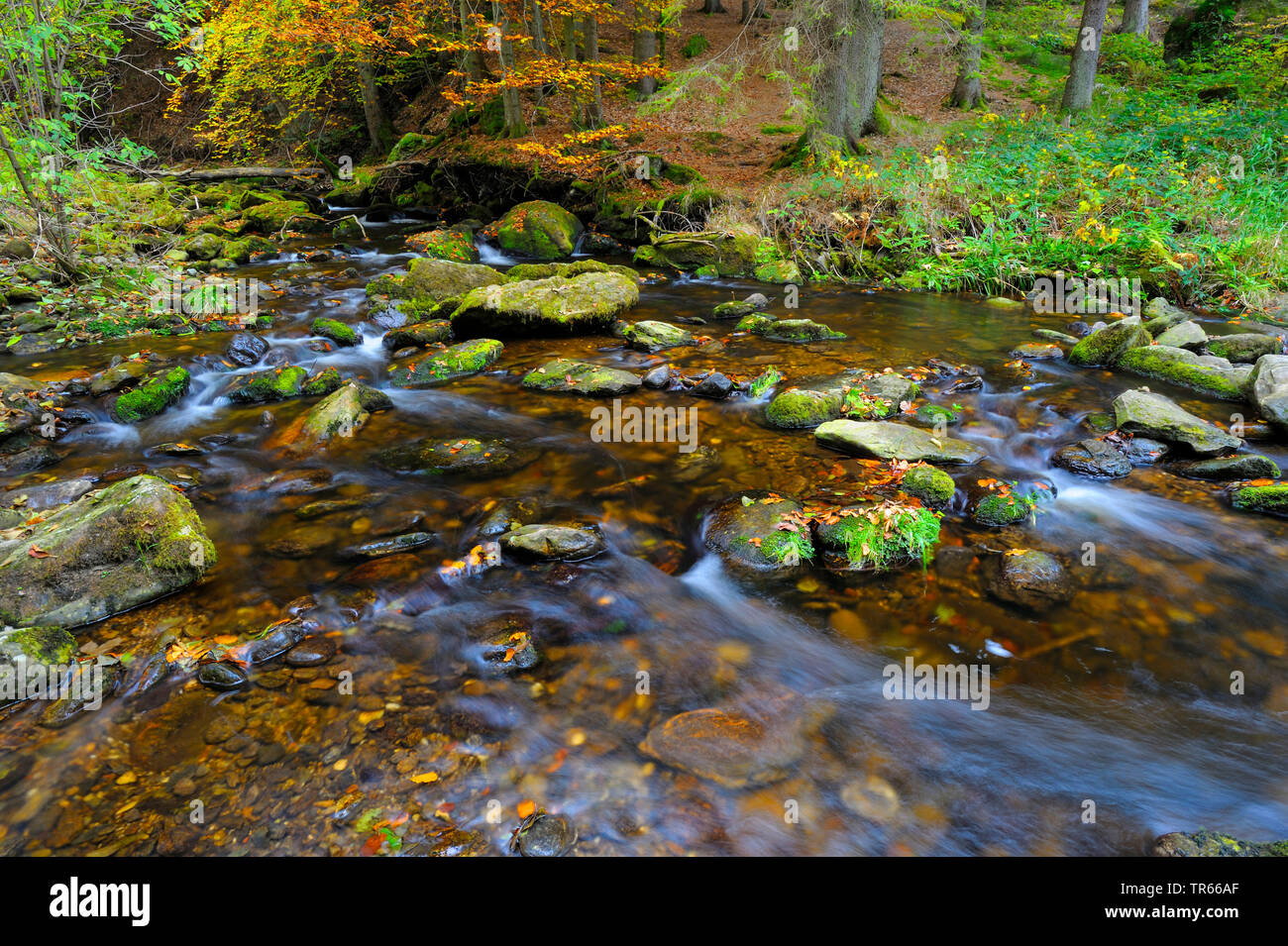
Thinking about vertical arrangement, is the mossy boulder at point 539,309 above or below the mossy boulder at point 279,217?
below

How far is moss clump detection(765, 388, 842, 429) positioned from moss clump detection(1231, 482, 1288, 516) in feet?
11.3

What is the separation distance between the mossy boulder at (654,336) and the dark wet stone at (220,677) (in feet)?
22.4

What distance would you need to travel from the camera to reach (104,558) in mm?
4355

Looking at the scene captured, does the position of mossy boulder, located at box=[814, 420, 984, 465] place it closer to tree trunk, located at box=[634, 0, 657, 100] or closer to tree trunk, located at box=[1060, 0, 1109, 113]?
tree trunk, located at box=[1060, 0, 1109, 113]

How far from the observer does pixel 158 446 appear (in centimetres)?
678

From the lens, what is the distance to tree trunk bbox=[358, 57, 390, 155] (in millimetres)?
21125

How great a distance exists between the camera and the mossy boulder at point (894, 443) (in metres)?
6.09

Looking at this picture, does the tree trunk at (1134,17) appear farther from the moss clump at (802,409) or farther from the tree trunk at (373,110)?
the tree trunk at (373,110)

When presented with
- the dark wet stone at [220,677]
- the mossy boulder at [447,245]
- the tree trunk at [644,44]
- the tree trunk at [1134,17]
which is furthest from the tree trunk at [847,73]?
the dark wet stone at [220,677]

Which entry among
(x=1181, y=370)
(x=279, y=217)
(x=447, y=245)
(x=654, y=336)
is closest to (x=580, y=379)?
(x=654, y=336)

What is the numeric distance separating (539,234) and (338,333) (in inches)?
269

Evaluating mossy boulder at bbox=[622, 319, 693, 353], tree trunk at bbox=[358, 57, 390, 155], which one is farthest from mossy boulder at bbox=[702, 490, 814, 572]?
tree trunk at bbox=[358, 57, 390, 155]
